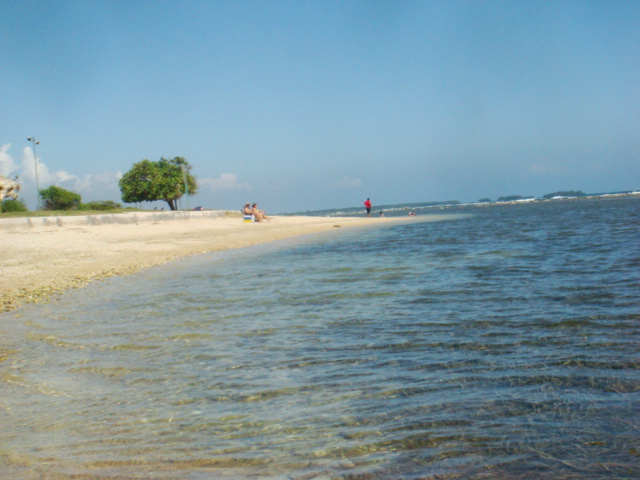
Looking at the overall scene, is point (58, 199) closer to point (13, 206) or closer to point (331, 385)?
point (13, 206)

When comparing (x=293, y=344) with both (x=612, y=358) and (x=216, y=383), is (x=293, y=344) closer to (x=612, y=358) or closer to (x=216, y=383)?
(x=216, y=383)

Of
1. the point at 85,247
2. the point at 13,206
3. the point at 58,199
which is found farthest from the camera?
the point at 58,199

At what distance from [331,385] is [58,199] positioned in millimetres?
52842

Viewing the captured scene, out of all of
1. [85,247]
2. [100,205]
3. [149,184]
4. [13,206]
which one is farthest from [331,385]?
[149,184]

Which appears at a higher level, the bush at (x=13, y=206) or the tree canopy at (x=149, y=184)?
the tree canopy at (x=149, y=184)

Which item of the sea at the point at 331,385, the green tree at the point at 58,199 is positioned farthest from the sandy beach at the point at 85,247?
the green tree at the point at 58,199

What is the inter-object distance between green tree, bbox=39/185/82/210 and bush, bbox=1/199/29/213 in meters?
12.1

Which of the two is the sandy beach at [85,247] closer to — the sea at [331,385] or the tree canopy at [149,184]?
the sea at [331,385]

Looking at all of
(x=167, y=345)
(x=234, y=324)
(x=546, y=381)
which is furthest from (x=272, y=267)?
(x=546, y=381)

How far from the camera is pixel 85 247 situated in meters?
18.2

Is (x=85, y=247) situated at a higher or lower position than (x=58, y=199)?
lower

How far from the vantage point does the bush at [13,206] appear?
1398 inches

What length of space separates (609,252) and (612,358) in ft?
36.1

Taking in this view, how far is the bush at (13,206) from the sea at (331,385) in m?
31.1
